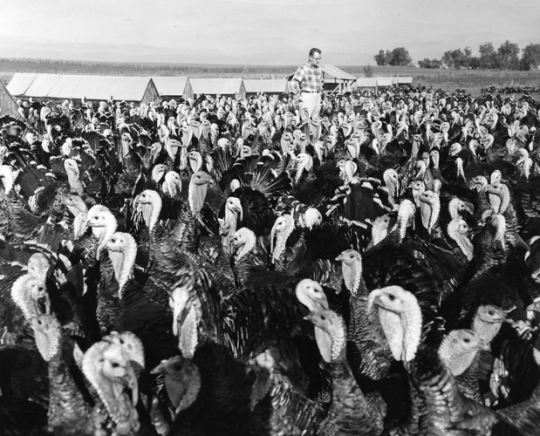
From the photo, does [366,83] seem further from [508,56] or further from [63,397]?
[508,56]

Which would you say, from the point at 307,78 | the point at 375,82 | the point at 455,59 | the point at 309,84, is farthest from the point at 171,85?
the point at 455,59

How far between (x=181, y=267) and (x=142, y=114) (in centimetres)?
1903

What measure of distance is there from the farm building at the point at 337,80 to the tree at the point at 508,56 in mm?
57770

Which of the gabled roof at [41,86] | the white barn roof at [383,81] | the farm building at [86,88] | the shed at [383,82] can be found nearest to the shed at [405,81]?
the white barn roof at [383,81]

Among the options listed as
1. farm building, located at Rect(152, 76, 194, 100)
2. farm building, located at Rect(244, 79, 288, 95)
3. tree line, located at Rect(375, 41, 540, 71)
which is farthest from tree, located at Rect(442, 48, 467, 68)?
farm building, located at Rect(152, 76, 194, 100)

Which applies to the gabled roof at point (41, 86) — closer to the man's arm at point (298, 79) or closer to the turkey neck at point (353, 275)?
the man's arm at point (298, 79)

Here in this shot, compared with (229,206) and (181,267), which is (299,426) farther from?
(229,206)

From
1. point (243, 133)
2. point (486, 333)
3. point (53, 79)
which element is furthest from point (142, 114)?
point (486, 333)

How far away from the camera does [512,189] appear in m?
9.32

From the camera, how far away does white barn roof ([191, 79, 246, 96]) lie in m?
33.9

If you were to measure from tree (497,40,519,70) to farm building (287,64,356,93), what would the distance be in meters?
57.8

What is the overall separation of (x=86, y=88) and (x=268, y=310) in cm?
2739

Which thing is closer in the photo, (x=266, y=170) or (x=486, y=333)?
(x=486, y=333)

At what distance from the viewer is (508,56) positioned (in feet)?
305
